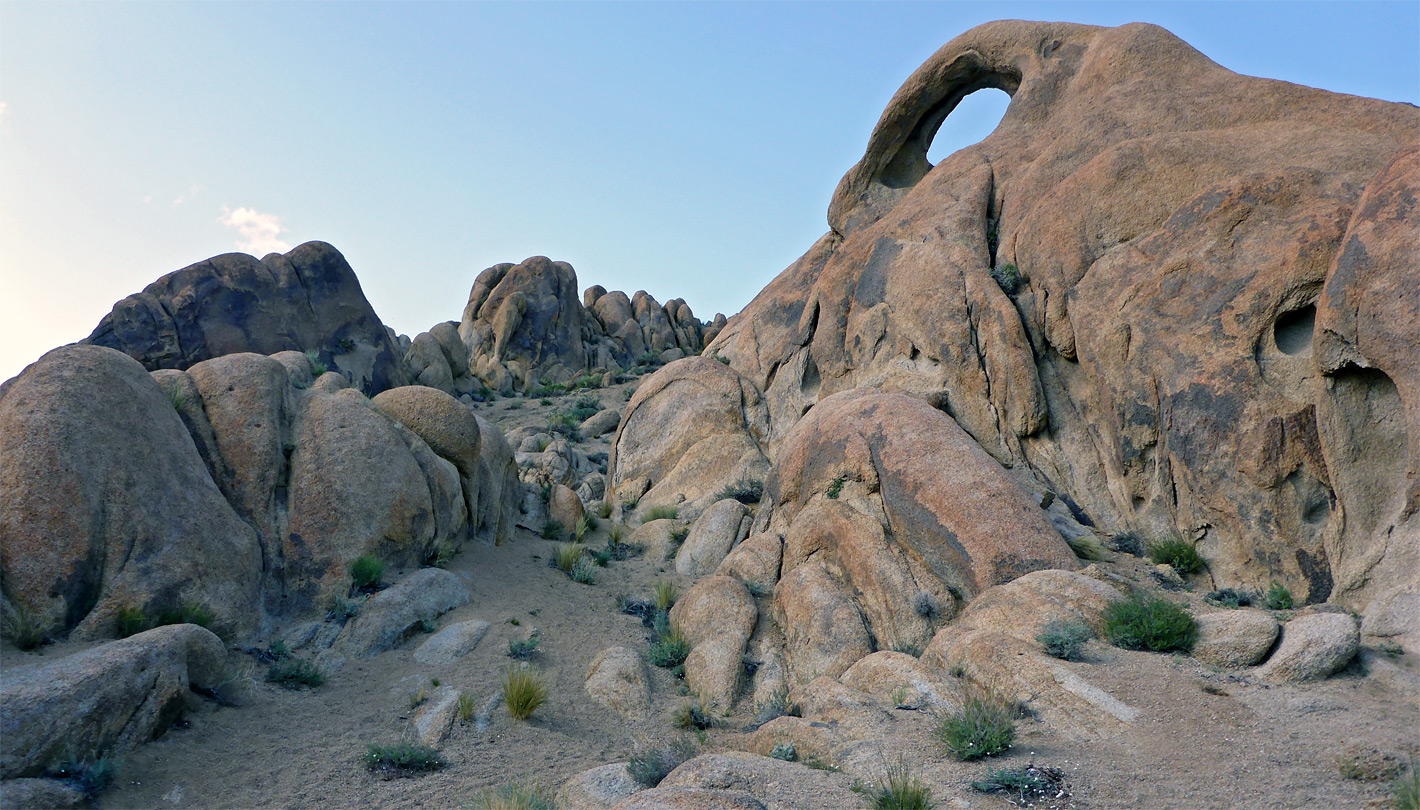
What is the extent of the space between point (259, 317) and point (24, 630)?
67.2 ft

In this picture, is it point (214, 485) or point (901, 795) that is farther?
point (214, 485)

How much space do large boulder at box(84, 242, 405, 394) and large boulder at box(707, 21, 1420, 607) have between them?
16529 mm

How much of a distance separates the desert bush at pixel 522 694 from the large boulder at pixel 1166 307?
342 inches

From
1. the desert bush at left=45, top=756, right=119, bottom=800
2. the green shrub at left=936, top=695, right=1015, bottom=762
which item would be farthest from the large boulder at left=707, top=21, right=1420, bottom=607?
the desert bush at left=45, top=756, right=119, bottom=800

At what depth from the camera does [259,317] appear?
26562 millimetres

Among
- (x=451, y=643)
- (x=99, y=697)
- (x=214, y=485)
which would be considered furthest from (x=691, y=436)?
(x=99, y=697)

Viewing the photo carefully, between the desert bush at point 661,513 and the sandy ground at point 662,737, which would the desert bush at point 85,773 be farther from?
the desert bush at point 661,513

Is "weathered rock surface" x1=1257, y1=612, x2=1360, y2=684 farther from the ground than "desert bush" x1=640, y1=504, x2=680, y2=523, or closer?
closer

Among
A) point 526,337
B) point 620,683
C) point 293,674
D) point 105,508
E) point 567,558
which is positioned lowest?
point 620,683

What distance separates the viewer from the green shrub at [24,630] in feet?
27.0

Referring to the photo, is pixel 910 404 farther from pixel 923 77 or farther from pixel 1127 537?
pixel 923 77

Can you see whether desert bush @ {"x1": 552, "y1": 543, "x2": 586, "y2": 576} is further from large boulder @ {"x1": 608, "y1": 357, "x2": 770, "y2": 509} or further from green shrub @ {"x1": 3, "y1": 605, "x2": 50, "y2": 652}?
green shrub @ {"x1": 3, "y1": 605, "x2": 50, "y2": 652}

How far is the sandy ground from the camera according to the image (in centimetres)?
586

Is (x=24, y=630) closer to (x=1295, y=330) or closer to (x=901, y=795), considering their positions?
(x=901, y=795)
